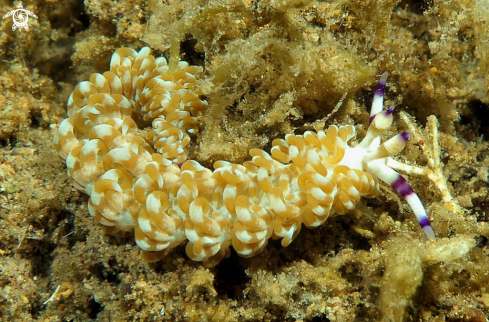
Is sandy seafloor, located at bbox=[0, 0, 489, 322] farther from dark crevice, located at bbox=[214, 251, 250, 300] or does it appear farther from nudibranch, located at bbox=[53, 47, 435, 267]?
nudibranch, located at bbox=[53, 47, 435, 267]

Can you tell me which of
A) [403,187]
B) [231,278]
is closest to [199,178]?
[231,278]

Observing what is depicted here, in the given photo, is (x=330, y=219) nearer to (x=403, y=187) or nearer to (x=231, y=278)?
(x=403, y=187)

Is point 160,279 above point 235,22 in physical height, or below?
below

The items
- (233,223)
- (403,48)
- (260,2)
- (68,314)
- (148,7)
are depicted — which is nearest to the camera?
(233,223)

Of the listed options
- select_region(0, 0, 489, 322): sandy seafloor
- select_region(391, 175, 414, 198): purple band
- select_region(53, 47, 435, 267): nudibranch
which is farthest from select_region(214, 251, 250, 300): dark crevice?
select_region(391, 175, 414, 198): purple band

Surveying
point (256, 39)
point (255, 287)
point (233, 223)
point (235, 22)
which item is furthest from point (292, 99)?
point (255, 287)

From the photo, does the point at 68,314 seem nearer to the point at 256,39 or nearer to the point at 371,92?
the point at 256,39

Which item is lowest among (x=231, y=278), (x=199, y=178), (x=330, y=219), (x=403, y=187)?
(x=231, y=278)
